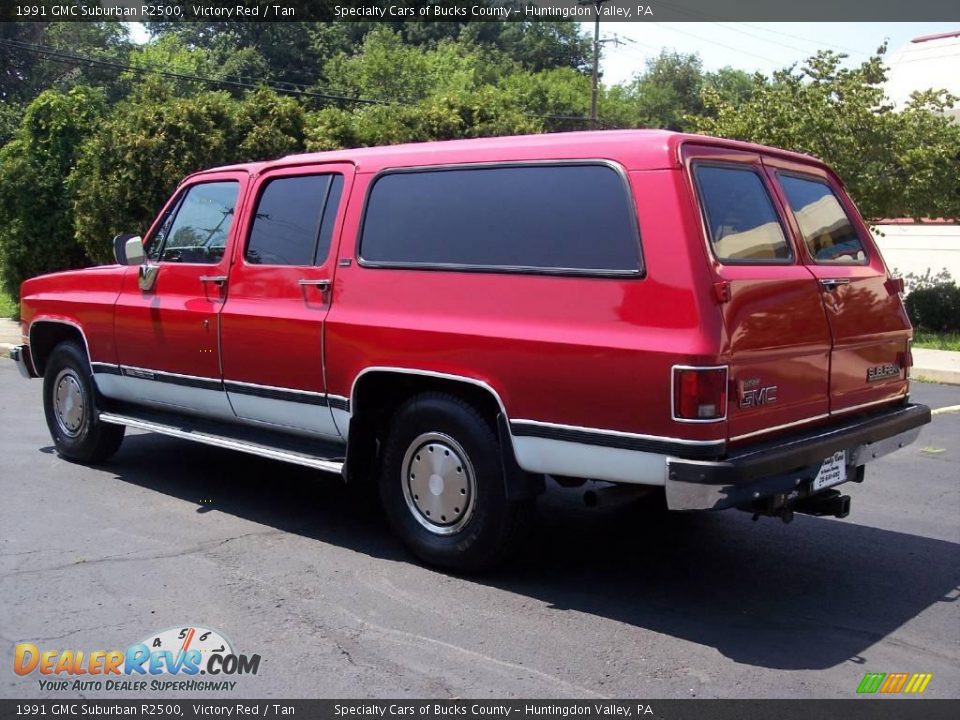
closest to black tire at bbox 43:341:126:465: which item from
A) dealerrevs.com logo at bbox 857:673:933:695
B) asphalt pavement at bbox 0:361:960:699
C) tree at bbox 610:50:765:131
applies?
asphalt pavement at bbox 0:361:960:699

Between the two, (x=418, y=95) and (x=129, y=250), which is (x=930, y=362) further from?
(x=418, y=95)

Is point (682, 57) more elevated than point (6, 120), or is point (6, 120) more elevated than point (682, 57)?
point (682, 57)

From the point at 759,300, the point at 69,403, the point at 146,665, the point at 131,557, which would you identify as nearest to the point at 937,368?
the point at 759,300

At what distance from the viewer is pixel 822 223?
5.63m

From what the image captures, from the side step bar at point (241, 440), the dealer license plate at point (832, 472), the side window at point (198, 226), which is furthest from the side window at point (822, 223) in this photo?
the side window at point (198, 226)

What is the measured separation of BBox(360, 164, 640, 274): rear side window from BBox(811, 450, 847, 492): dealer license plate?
1.38 m

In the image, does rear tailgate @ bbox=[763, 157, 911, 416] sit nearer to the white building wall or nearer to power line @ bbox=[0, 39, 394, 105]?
power line @ bbox=[0, 39, 394, 105]

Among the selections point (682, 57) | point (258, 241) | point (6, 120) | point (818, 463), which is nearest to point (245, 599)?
point (258, 241)

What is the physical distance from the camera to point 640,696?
3.95 metres

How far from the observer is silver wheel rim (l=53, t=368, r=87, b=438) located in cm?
757
